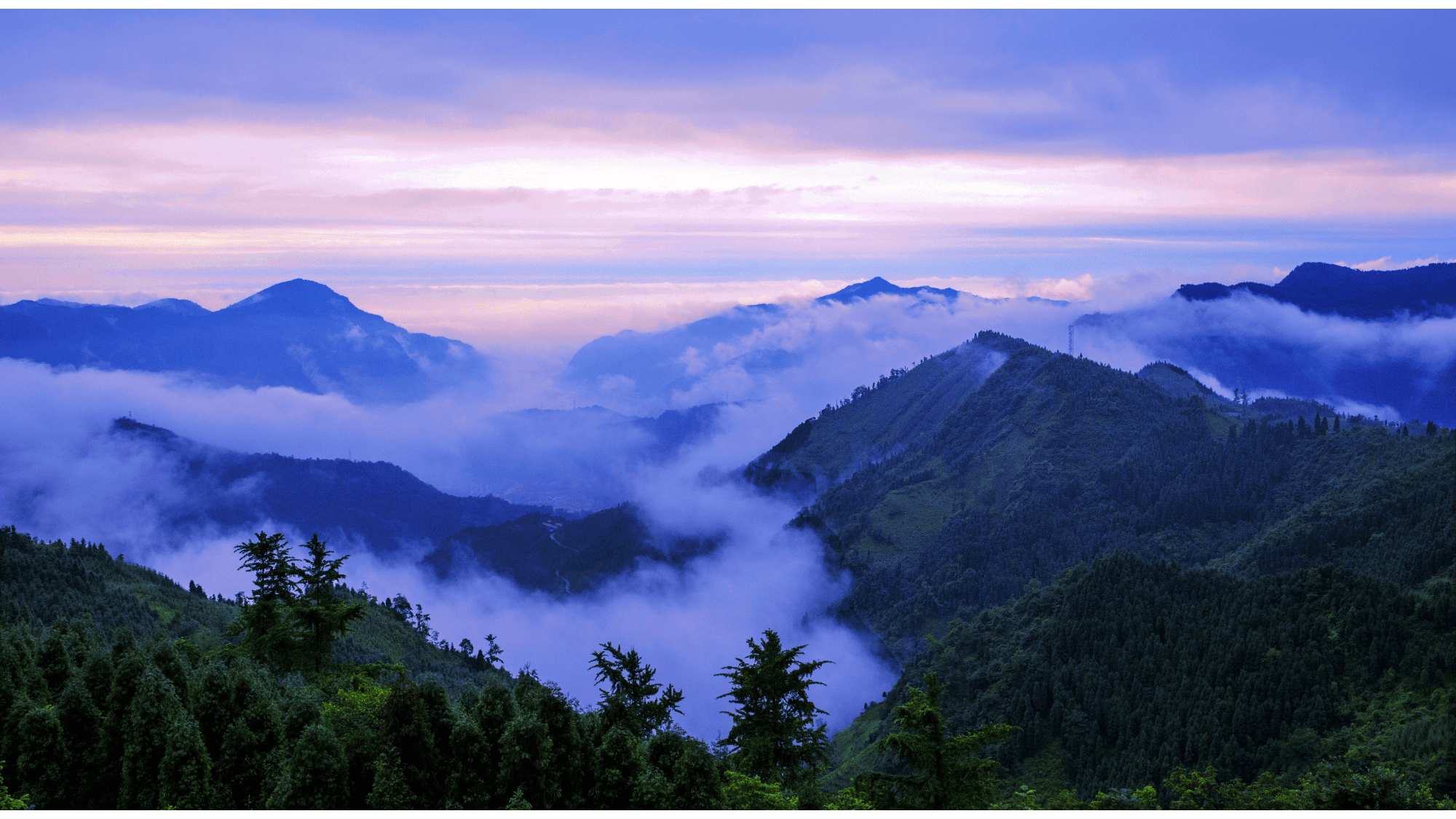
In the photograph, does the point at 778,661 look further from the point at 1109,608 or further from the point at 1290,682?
the point at 1109,608

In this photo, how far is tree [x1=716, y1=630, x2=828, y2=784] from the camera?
42.3m

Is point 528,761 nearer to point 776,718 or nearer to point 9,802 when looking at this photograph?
point 776,718

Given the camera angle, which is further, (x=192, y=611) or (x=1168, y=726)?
(x=192, y=611)

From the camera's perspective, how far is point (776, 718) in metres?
43.1

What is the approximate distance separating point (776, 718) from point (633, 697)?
22.7ft

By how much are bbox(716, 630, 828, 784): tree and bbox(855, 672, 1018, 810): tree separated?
445 cm

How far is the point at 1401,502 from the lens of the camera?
582 feet

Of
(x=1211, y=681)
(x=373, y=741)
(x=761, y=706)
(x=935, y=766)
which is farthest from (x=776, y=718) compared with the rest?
(x=1211, y=681)

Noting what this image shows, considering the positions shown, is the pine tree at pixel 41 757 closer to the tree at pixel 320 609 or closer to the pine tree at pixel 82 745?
the pine tree at pixel 82 745

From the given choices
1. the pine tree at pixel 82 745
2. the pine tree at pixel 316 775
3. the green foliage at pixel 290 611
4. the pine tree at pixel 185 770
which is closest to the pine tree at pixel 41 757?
the pine tree at pixel 82 745

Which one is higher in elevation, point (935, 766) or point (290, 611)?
point (290, 611)

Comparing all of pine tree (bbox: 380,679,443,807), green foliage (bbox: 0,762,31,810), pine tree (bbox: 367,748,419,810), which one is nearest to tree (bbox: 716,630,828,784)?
pine tree (bbox: 380,679,443,807)

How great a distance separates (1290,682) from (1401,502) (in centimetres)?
10195

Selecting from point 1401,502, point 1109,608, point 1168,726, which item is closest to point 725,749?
point 1168,726
